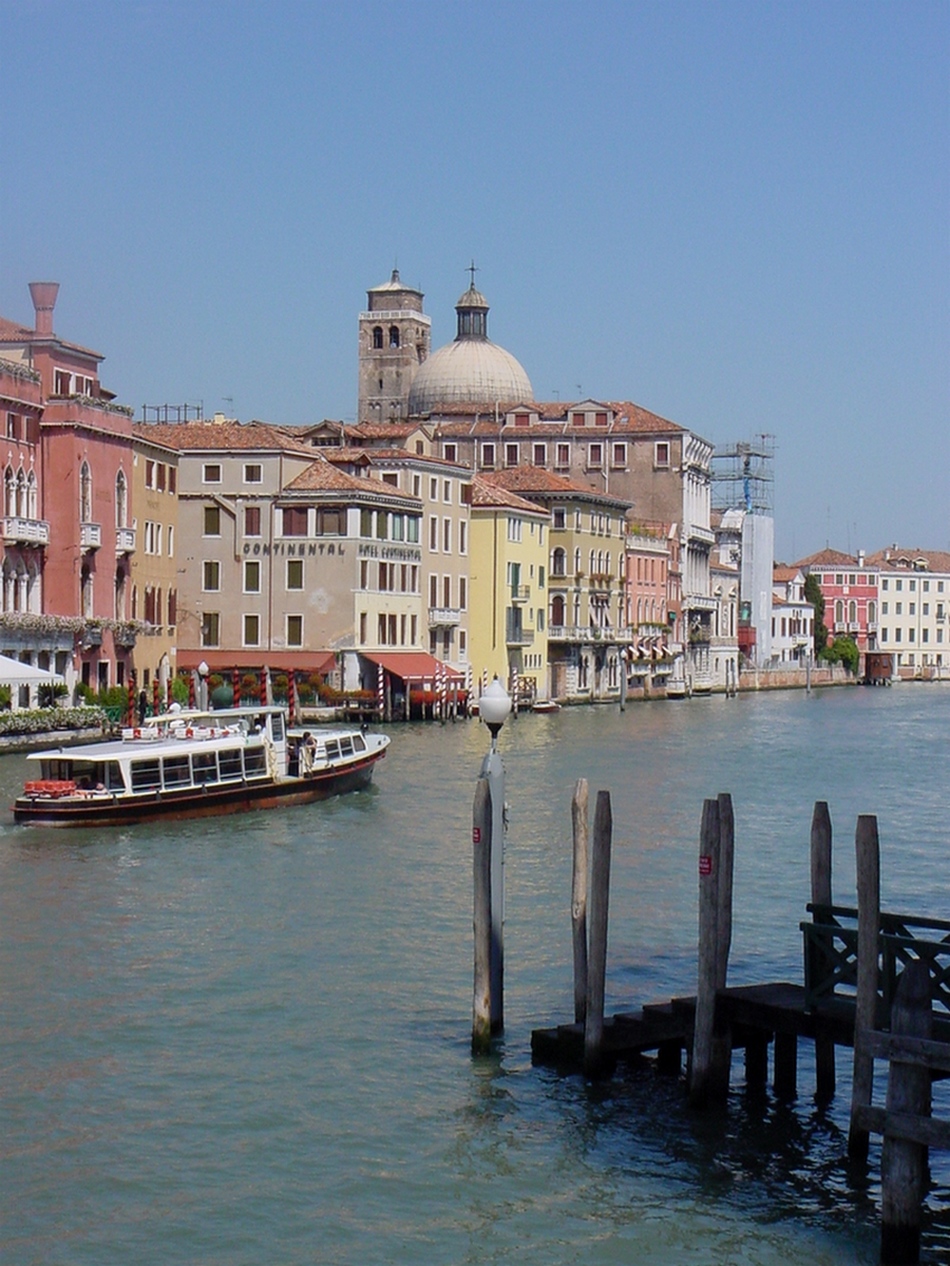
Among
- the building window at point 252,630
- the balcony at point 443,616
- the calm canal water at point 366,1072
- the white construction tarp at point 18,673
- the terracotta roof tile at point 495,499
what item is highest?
the terracotta roof tile at point 495,499

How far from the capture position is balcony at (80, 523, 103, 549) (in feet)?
130

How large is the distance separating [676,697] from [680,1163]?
59.4 meters

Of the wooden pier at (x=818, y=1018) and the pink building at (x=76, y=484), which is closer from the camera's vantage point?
the wooden pier at (x=818, y=1018)

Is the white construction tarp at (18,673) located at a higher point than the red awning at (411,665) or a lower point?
lower

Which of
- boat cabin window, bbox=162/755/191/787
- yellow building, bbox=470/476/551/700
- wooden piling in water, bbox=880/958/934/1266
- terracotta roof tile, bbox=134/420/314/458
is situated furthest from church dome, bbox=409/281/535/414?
wooden piling in water, bbox=880/958/934/1266

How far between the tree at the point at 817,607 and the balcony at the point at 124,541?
5892 centimetres

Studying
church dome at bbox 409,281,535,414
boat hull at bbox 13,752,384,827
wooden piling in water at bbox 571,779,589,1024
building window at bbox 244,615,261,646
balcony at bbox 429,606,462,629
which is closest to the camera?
wooden piling in water at bbox 571,779,589,1024

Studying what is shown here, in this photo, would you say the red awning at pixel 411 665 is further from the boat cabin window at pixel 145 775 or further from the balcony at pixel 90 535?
the boat cabin window at pixel 145 775

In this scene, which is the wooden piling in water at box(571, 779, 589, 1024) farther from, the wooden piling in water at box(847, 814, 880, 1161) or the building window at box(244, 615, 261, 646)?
the building window at box(244, 615, 261, 646)

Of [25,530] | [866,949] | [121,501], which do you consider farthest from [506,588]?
[866,949]

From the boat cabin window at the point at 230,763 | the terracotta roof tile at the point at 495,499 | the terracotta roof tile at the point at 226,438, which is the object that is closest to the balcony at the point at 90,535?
the terracotta roof tile at the point at 226,438

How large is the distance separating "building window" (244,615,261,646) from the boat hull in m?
19.9

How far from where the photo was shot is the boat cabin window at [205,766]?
986 inches

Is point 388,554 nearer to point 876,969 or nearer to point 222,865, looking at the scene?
point 222,865
